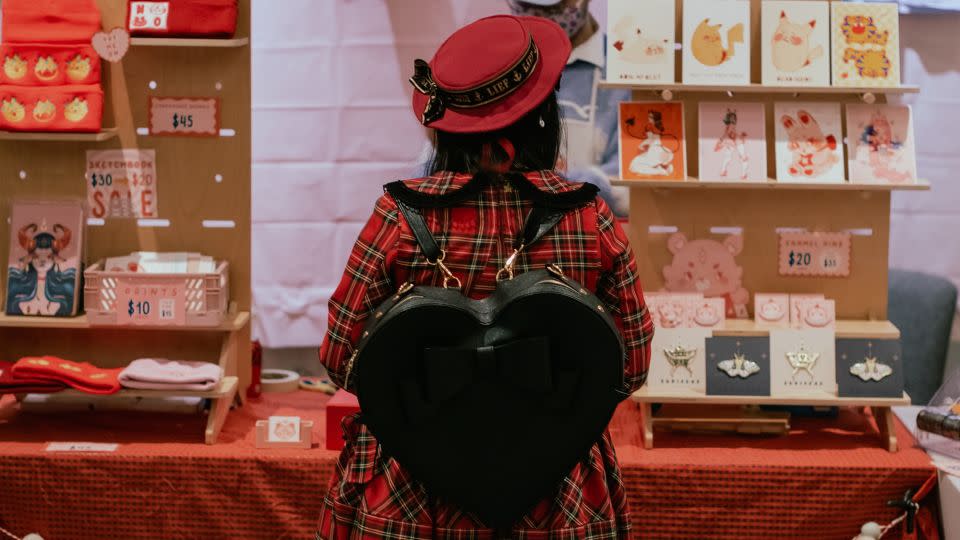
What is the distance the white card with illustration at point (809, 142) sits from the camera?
346 centimetres

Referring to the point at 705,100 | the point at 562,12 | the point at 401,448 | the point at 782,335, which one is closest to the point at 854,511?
the point at 782,335

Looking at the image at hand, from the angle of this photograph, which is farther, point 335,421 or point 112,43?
point 112,43

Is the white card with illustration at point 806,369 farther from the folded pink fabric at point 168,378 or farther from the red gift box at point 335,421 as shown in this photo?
the folded pink fabric at point 168,378

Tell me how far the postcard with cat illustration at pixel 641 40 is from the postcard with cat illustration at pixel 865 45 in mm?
493

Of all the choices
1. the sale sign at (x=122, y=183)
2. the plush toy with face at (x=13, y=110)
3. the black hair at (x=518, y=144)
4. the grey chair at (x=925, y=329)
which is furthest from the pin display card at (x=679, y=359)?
the plush toy with face at (x=13, y=110)

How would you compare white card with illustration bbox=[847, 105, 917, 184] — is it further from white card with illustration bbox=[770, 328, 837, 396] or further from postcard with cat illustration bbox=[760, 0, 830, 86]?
white card with illustration bbox=[770, 328, 837, 396]

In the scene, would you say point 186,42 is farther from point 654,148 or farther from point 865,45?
point 865,45

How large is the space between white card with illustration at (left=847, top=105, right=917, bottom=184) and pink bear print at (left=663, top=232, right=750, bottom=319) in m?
0.42

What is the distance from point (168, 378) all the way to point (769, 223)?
6.16 ft

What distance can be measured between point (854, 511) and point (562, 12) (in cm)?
203

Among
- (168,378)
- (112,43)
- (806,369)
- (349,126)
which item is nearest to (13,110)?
(112,43)

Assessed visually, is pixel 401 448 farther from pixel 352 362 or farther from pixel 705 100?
pixel 705 100

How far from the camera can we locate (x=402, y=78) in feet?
14.4

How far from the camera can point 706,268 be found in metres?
3.60
